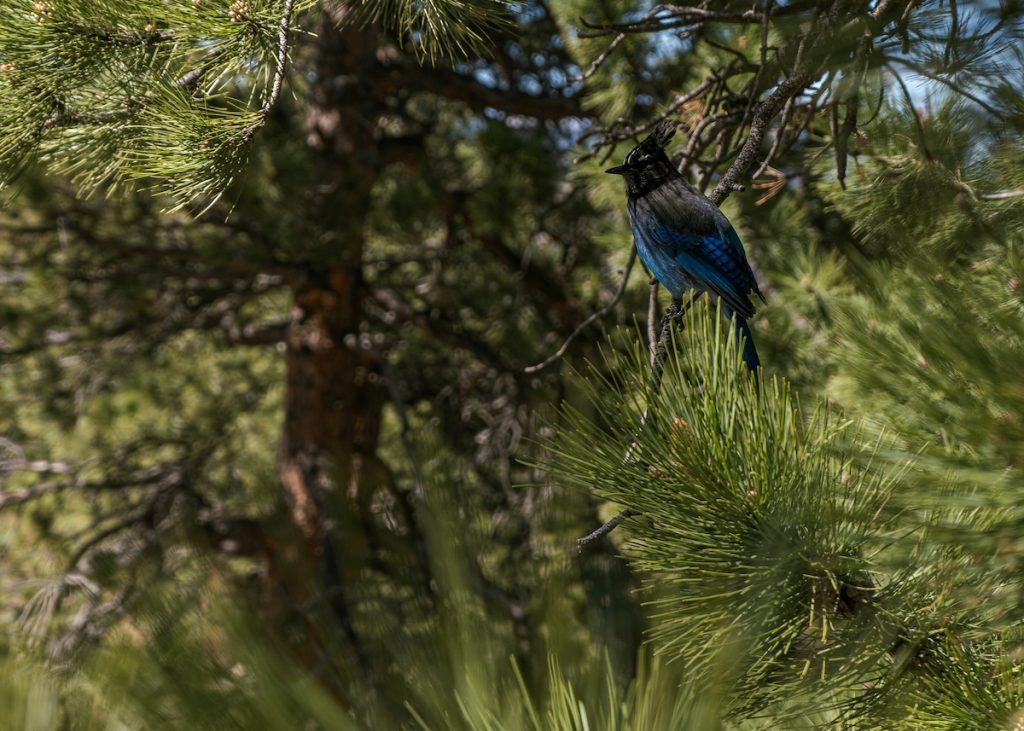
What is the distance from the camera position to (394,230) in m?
4.31

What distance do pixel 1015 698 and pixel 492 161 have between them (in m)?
3.28

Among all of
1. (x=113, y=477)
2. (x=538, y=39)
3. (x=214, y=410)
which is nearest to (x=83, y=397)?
(x=113, y=477)

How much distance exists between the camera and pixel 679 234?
1.84m

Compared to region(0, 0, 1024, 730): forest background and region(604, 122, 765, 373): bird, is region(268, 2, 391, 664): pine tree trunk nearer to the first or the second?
region(0, 0, 1024, 730): forest background

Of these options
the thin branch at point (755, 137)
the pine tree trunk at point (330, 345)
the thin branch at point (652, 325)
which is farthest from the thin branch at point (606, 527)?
the pine tree trunk at point (330, 345)

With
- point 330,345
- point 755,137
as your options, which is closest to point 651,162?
point 755,137

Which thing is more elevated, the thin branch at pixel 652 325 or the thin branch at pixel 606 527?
the thin branch at pixel 652 325

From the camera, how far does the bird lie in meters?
1.80

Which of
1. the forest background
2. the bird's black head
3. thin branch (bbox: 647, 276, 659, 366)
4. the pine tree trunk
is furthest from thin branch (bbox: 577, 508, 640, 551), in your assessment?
the pine tree trunk

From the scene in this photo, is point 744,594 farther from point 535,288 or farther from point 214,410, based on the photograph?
point 214,410

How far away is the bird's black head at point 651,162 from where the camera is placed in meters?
1.78

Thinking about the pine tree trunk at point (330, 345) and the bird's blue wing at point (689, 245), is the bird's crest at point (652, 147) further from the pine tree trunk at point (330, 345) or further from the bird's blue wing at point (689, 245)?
the pine tree trunk at point (330, 345)

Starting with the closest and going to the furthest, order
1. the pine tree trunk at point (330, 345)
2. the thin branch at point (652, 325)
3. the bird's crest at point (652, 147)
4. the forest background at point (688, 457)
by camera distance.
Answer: the forest background at point (688, 457), the thin branch at point (652, 325), the bird's crest at point (652, 147), the pine tree trunk at point (330, 345)

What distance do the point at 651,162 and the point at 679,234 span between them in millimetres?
163
